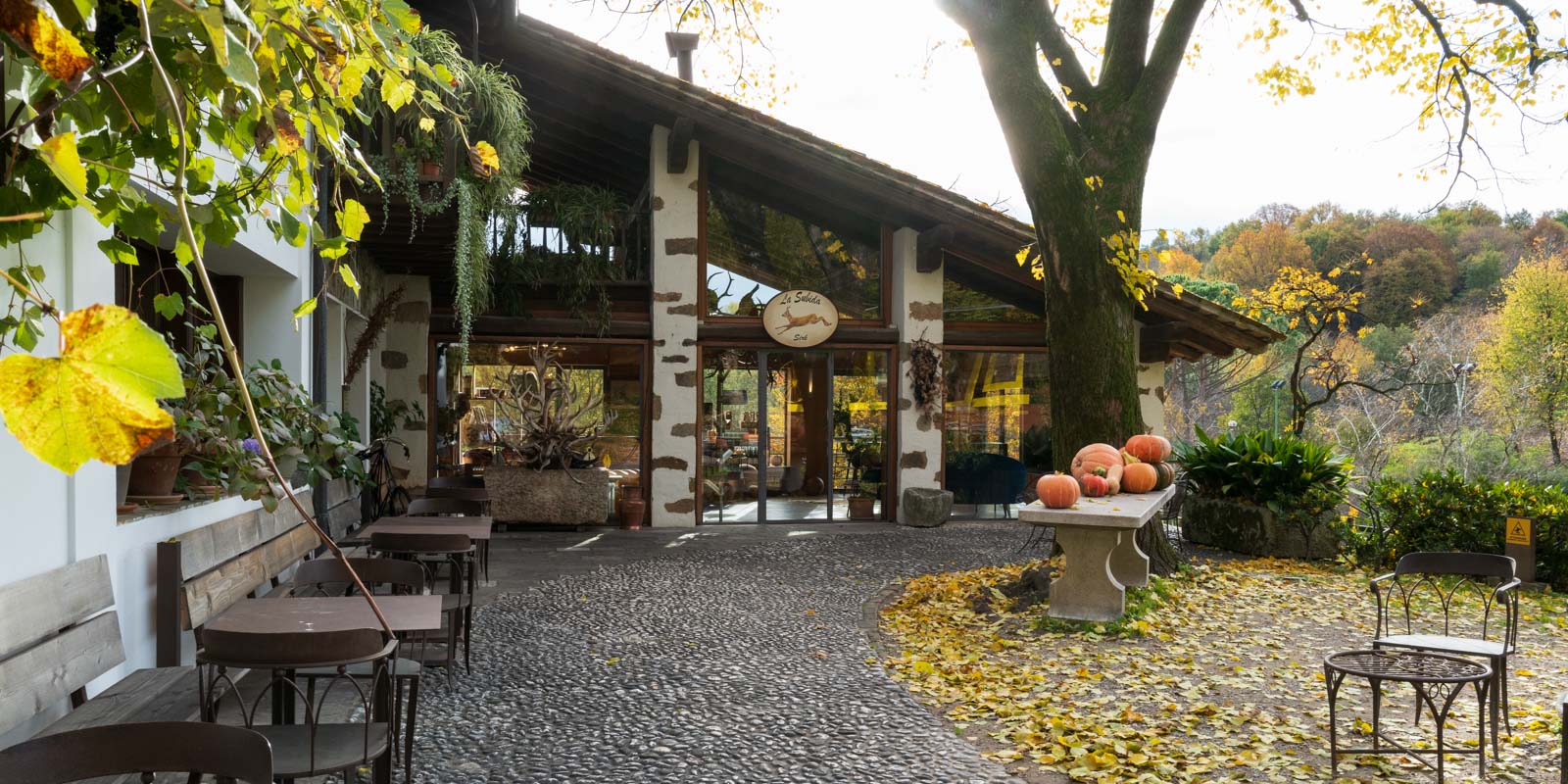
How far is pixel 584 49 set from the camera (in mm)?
9555

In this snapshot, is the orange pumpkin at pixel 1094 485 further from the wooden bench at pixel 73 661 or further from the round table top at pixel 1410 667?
the wooden bench at pixel 73 661

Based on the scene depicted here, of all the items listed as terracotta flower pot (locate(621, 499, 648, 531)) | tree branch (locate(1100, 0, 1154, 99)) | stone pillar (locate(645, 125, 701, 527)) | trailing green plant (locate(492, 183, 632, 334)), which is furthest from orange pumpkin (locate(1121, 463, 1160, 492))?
trailing green plant (locate(492, 183, 632, 334))

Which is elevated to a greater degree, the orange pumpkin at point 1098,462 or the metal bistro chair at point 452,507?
the orange pumpkin at point 1098,462

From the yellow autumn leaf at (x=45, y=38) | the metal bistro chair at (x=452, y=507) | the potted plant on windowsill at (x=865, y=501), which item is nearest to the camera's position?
the yellow autumn leaf at (x=45, y=38)

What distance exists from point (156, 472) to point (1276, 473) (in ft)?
27.7

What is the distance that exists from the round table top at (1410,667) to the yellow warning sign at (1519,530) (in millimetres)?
4420

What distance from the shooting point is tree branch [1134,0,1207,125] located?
279 inches

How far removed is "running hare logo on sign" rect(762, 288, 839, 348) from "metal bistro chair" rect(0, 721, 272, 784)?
9.05m

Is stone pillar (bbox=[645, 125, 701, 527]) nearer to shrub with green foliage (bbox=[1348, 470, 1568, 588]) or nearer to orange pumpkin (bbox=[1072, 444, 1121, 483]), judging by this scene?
orange pumpkin (bbox=[1072, 444, 1121, 483])

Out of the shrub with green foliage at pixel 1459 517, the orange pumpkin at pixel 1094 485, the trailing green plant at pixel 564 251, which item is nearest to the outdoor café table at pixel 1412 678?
the orange pumpkin at pixel 1094 485

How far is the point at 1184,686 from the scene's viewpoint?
4762mm

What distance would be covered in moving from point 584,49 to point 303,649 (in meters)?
7.90

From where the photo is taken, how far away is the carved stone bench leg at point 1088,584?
5934mm

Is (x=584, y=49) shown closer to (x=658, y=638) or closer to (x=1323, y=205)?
(x=658, y=638)
